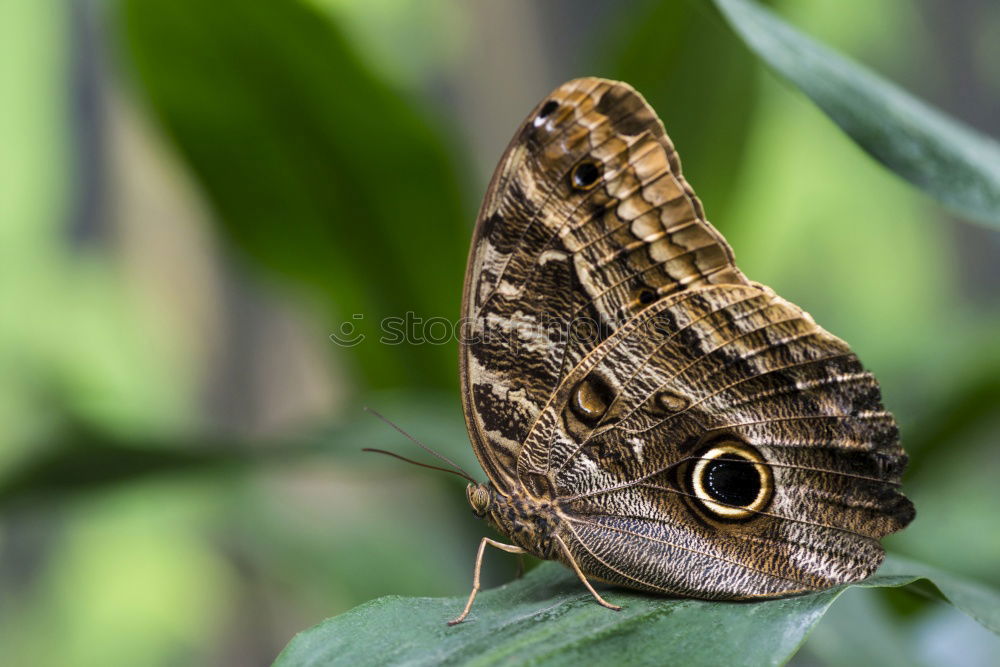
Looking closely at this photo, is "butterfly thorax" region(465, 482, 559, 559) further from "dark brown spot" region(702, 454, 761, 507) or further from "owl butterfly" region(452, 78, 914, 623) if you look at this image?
"dark brown spot" region(702, 454, 761, 507)

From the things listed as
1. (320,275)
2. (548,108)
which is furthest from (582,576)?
(320,275)

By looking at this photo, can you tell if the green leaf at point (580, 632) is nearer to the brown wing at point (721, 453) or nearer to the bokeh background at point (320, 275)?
the brown wing at point (721, 453)

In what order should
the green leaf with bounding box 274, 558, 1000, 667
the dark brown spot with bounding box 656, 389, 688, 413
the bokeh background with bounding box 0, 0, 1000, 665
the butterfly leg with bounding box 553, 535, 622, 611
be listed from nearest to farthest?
the green leaf with bounding box 274, 558, 1000, 667 → the butterfly leg with bounding box 553, 535, 622, 611 → the dark brown spot with bounding box 656, 389, 688, 413 → the bokeh background with bounding box 0, 0, 1000, 665

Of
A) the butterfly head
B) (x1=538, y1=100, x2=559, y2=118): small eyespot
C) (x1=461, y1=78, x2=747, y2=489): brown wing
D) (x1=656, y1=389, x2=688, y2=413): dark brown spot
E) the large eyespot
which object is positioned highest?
(x1=538, y1=100, x2=559, y2=118): small eyespot

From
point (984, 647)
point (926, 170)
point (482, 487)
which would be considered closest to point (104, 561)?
point (482, 487)

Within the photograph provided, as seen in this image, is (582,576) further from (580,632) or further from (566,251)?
(566,251)

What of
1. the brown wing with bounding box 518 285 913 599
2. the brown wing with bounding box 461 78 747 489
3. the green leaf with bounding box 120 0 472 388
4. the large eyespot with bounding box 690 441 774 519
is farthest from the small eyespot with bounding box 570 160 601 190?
the green leaf with bounding box 120 0 472 388

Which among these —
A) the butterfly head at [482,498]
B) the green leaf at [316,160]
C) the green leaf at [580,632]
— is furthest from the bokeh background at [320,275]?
the green leaf at [580,632]
